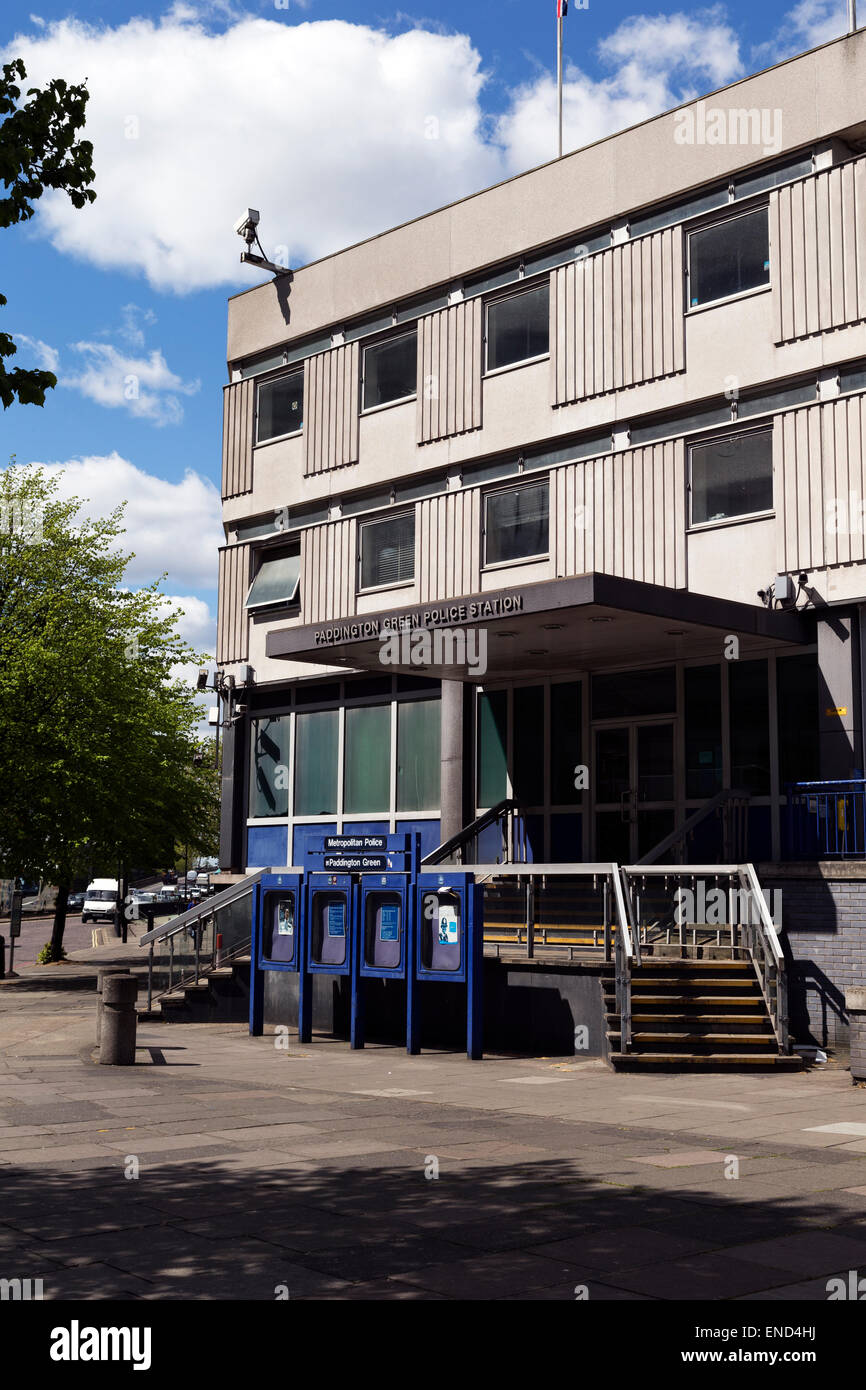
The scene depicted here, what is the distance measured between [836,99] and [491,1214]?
16625 mm

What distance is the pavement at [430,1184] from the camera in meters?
6.23

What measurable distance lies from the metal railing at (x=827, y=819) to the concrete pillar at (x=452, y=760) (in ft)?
19.5

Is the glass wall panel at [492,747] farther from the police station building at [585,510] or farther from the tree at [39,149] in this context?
the tree at [39,149]

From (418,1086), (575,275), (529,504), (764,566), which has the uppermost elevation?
(575,275)

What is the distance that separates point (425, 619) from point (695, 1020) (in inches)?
240

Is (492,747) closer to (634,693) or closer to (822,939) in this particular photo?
(634,693)

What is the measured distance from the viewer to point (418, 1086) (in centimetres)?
1373

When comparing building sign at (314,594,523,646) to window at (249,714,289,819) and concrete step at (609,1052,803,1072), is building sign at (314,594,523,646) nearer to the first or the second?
concrete step at (609,1052,803,1072)

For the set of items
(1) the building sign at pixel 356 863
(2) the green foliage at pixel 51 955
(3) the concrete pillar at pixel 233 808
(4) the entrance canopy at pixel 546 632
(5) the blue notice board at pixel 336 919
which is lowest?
(2) the green foliage at pixel 51 955

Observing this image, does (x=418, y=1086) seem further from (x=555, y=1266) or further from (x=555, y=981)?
(x=555, y=1266)

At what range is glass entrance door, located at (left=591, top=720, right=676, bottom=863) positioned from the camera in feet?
66.5

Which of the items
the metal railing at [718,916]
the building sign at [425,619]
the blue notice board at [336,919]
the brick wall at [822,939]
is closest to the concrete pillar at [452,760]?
the building sign at [425,619]
